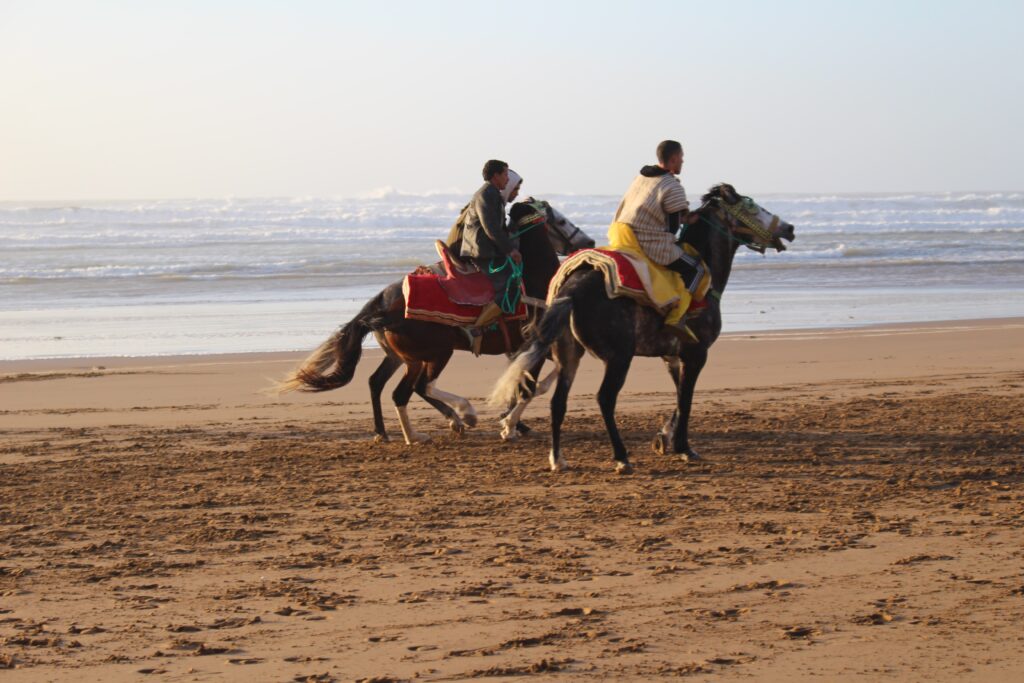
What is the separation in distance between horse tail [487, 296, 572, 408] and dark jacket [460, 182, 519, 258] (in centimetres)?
120

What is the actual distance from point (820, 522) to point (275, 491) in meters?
3.25

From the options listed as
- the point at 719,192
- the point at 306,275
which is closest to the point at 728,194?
the point at 719,192

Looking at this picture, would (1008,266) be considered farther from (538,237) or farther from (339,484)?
(339,484)

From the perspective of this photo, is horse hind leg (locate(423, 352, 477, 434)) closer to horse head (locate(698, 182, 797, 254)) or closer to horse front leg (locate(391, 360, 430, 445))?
horse front leg (locate(391, 360, 430, 445))

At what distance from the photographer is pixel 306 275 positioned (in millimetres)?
29500

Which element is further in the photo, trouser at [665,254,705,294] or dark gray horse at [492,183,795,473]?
trouser at [665,254,705,294]

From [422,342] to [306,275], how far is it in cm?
2041

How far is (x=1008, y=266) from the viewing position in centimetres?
2956

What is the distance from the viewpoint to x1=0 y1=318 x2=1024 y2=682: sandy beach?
5004mm

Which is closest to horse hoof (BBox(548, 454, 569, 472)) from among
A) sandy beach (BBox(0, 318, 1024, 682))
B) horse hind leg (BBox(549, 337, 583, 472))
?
horse hind leg (BBox(549, 337, 583, 472))

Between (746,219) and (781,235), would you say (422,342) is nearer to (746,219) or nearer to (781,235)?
(746,219)

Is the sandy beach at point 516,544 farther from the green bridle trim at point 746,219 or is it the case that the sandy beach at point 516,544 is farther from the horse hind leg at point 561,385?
the green bridle trim at point 746,219

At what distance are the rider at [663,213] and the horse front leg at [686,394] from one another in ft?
0.86

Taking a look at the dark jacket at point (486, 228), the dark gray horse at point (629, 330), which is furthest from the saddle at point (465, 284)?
the dark gray horse at point (629, 330)
